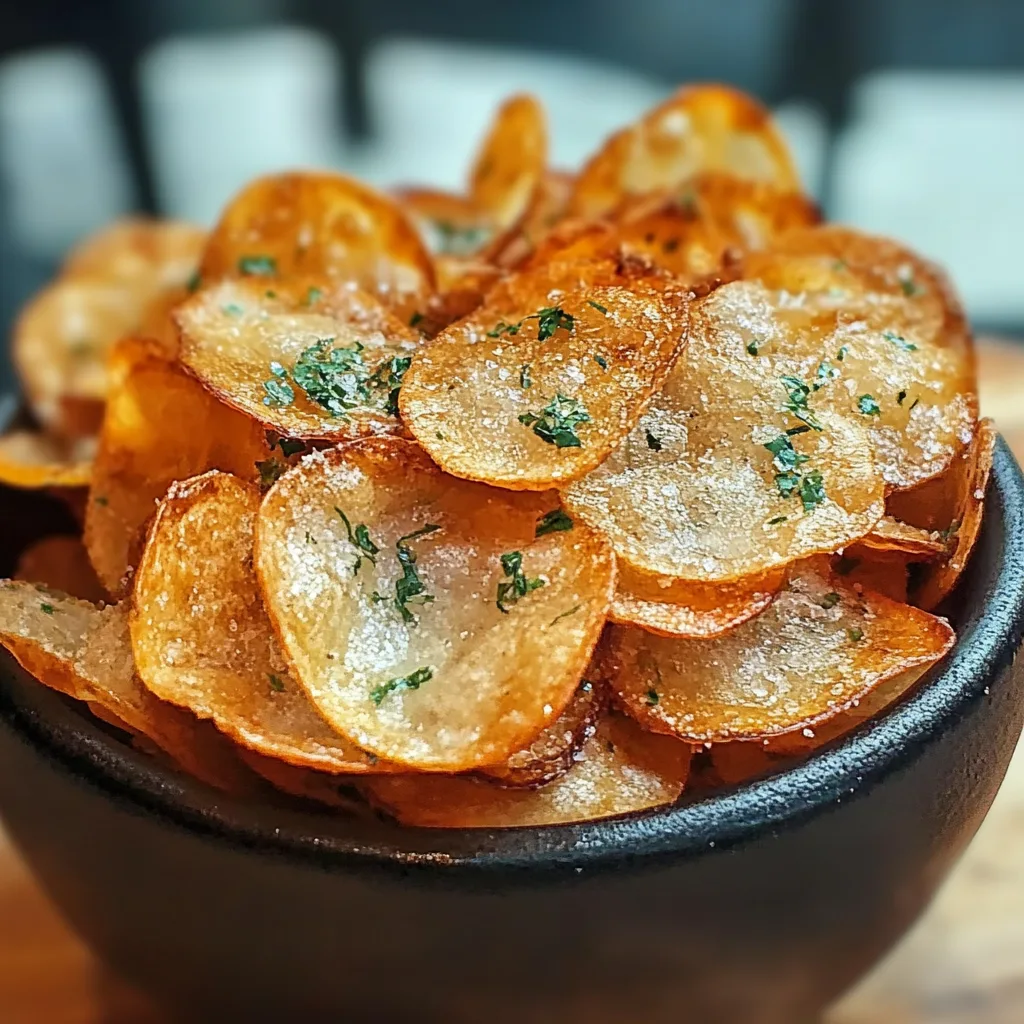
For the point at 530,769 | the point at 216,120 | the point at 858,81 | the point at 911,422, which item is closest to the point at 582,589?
the point at 530,769

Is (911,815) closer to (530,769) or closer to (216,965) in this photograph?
(530,769)

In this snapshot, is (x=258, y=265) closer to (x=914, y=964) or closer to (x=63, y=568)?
(x=63, y=568)

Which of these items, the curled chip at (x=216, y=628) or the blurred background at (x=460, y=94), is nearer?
the curled chip at (x=216, y=628)

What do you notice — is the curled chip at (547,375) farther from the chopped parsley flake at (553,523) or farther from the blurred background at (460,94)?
the blurred background at (460,94)

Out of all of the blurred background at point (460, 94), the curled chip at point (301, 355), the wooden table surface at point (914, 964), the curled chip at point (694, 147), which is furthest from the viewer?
the blurred background at point (460, 94)

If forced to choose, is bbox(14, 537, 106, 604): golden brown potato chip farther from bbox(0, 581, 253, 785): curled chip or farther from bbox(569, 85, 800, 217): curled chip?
bbox(569, 85, 800, 217): curled chip

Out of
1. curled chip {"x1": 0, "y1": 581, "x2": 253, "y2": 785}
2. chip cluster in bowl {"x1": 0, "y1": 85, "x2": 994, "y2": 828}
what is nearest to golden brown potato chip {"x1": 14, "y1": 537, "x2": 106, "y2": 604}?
chip cluster in bowl {"x1": 0, "y1": 85, "x2": 994, "y2": 828}

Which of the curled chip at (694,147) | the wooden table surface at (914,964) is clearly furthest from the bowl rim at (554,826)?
the curled chip at (694,147)

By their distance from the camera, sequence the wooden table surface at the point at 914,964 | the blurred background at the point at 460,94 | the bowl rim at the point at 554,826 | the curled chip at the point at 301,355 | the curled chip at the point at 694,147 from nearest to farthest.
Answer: the bowl rim at the point at 554,826 < the curled chip at the point at 301,355 < the wooden table surface at the point at 914,964 < the curled chip at the point at 694,147 < the blurred background at the point at 460,94
